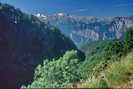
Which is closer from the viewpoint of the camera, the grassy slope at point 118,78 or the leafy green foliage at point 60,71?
the grassy slope at point 118,78

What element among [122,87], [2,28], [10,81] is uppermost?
[122,87]

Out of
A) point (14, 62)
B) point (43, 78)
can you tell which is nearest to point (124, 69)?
point (43, 78)

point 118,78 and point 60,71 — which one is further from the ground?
point 118,78

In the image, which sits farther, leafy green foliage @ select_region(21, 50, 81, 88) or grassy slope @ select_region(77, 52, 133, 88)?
leafy green foliage @ select_region(21, 50, 81, 88)

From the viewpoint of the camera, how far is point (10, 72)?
6624 inches

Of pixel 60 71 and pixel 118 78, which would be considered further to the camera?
pixel 60 71

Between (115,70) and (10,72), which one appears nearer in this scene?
(115,70)

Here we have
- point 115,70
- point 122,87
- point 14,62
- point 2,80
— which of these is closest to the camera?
point 122,87

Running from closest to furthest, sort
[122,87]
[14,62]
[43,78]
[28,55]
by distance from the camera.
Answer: [122,87] < [43,78] < [14,62] < [28,55]

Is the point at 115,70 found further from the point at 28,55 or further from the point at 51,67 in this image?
the point at 28,55

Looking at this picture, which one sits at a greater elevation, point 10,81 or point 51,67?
point 51,67

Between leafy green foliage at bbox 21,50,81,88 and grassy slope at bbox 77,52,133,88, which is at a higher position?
grassy slope at bbox 77,52,133,88

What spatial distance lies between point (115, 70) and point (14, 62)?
579 feet

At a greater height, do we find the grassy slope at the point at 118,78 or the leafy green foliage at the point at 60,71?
the grassy slope at the point at 118,78
